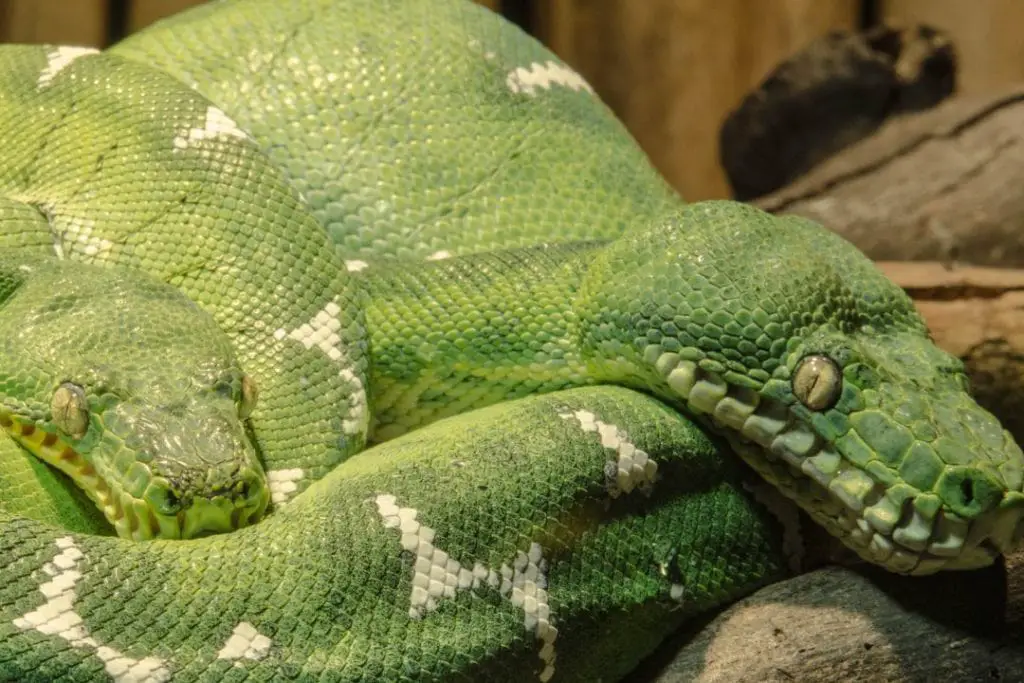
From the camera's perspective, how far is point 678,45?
18.8ft

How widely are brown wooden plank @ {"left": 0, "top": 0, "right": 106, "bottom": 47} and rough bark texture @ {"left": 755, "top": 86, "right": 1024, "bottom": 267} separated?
3.11 metres

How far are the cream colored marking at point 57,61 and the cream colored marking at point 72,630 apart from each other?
1.53 m

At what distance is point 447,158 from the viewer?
3.17 m

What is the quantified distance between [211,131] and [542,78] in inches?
44.6

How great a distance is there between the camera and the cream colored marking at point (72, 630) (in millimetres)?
1758

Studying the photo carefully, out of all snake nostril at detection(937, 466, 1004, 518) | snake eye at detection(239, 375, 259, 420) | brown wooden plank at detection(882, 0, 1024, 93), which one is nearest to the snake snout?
snake eye at detection(239, 375, 259, 420)

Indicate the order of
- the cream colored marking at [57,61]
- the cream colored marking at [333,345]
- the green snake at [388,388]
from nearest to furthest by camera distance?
1. the green snake at [388,388]
2. the cream colored marking at [333,345]
3. the cream colored marking at [57,61]

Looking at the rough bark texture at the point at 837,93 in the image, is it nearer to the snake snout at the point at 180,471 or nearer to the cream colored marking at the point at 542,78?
the cream colored marking at the point at 542,78

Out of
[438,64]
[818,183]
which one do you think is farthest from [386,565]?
[818,183]

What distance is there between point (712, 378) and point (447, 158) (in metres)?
1.13

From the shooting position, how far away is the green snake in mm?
1994

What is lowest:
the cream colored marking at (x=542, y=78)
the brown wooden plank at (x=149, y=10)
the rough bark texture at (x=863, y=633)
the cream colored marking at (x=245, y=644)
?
the rough bark texture at (x=863, y=633)

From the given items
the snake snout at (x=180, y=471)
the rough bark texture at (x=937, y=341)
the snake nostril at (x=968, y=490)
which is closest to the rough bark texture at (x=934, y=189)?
the rough bark texture at (x=937, y=341)

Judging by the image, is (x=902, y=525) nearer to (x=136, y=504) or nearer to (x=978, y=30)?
(x=136, y=504)
